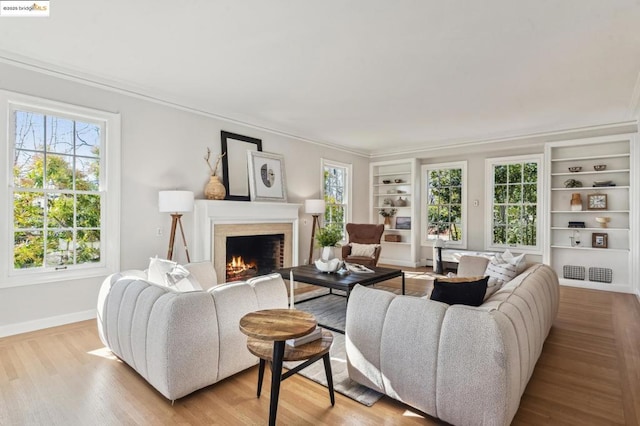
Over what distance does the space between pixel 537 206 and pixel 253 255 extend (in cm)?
508

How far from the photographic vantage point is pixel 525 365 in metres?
1.91

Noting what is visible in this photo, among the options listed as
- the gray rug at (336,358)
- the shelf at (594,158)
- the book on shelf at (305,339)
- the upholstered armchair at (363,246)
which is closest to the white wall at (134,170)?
the gray rug at (336,358)

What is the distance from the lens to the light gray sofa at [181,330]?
2021mm

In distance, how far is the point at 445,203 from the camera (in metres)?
7.33

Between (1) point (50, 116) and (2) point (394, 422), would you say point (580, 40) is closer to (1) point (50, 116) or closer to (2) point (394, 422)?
(2) point (394, 422)

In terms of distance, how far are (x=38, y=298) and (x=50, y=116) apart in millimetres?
1855

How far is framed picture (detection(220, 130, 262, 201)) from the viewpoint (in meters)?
4.99

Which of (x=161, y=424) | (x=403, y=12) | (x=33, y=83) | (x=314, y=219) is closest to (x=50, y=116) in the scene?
(x=33, y=83)

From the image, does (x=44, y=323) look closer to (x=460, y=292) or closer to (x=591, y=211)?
(x=460, y=292)

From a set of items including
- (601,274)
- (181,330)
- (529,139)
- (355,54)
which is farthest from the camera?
(529,139)

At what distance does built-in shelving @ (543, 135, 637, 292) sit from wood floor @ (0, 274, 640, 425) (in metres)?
2.91

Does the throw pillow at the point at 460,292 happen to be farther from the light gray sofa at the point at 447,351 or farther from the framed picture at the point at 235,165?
the framed picture at the point at 235,165

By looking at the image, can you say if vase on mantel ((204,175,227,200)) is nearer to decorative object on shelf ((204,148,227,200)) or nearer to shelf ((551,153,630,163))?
decorative object on shelf ((204,148,227,200))

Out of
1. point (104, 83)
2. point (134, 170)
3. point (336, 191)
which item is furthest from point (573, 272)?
point (104, 83)
